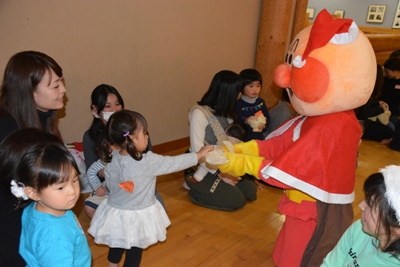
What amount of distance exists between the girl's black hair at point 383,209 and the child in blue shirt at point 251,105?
1.79 meters

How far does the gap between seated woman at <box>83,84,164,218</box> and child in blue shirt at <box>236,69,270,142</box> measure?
1095mm

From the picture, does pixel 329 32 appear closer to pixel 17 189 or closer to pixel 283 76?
pixel 283 76

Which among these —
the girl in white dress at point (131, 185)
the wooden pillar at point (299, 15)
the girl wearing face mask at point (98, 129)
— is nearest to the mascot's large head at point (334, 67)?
the girl in white dress at point (131, 185)

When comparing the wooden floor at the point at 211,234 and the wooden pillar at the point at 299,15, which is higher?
the wooden pillar at the point at 299,15

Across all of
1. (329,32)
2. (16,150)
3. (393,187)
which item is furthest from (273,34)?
(16,150)

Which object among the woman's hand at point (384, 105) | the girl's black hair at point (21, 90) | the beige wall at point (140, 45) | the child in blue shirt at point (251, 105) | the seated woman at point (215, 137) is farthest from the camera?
the woman's hand at point (384, 105)

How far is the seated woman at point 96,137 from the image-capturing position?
2.21 meters

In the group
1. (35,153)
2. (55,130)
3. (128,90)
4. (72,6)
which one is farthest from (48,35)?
(35,153)

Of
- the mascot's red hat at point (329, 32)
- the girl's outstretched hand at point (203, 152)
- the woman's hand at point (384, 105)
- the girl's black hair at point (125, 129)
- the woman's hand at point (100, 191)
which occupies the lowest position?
the woman's hand at point (100, 191)

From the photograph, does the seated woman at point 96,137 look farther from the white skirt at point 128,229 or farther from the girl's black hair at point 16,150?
the girl's black hair at point 16,150

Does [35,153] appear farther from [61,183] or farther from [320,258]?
[320,258]

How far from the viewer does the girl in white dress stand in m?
1.63

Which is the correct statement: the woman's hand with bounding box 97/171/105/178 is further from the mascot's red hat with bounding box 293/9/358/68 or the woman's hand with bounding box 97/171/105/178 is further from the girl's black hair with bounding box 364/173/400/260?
the girl's black hair with bounding box 364/173/400/260

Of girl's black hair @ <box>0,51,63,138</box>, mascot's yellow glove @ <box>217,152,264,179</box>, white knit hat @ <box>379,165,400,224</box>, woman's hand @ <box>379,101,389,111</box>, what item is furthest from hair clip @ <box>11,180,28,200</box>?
woman's hand @ <box>379,101,389,111</box>
